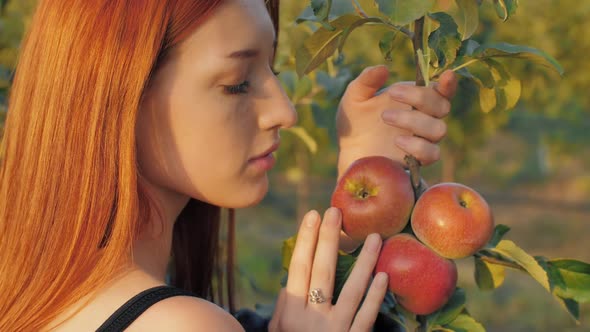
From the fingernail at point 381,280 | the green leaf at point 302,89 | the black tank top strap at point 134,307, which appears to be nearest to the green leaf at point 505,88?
the fingernail at point 381,280

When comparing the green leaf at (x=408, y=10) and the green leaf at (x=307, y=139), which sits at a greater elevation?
the green leaf at (x=408, y=10)

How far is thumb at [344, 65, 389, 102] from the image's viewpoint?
1260 mm

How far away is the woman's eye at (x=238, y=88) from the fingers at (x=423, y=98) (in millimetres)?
220

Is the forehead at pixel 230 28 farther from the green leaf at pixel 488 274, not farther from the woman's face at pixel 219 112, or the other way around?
the green leaf at pixel 488 274

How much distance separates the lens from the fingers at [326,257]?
1062 mm

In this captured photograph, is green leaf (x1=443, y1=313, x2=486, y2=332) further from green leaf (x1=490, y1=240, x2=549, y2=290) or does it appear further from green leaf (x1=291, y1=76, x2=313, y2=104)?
green leaf (x1=291, y1=76, x2=313, y2=104)

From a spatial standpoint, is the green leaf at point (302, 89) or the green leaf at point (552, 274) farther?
the green leaf at point (302, 89)

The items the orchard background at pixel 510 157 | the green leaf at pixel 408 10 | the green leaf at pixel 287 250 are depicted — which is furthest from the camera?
the orchard background at pixel 510 157

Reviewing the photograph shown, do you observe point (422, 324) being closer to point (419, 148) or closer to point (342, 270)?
point (342, 270)

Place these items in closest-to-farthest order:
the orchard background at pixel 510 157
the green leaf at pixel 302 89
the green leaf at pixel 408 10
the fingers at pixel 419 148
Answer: the green leaf at pixel 408 10
the fingers at pixel 419 148
the green leaf at pixel 302 89
the orchard background at pixel 510 157

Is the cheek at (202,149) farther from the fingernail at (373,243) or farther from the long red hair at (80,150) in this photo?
the fingernail at (373,243)

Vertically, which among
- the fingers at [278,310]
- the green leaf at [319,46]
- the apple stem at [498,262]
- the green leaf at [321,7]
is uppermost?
the green leaf at [321,7]

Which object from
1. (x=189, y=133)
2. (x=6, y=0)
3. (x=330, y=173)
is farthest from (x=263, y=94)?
(x=330, y=173)

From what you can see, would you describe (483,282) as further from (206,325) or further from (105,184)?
(105,184)
